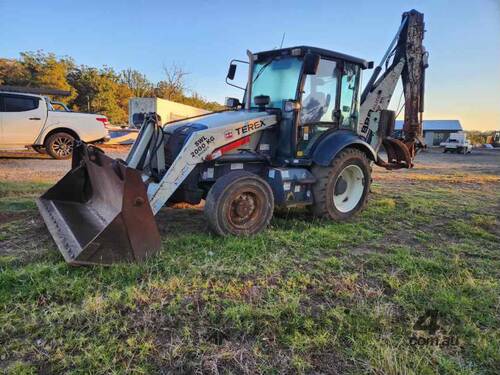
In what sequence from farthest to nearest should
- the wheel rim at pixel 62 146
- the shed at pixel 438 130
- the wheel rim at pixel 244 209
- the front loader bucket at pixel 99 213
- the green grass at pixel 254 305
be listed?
1. the shed at pixel 438 130
2. the wheel rim at pixel 62 146
3. the wheel rim at pixel 244 209
4. the front loader bucket at pixel 99 213
5. the green grass at pixel 254 305

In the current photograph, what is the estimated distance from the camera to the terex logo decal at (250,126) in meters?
4.55

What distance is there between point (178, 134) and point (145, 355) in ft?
9.39

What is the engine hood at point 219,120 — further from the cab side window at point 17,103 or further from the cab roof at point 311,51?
the cab side window at point 17,103

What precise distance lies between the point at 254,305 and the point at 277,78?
3.31 metres

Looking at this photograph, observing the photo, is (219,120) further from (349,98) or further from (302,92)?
(349,98)

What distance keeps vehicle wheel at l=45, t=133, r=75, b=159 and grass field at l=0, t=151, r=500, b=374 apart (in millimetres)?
7114

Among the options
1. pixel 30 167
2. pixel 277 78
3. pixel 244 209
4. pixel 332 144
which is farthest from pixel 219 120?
pixel 30 167

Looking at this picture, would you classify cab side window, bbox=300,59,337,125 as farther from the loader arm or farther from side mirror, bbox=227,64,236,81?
side mirror, bbox=227,64,236,81

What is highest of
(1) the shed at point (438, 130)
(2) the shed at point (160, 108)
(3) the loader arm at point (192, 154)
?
(1) the shed at point (438, 130)

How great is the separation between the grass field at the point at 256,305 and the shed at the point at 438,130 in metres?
51.8

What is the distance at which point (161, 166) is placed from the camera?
445 cm

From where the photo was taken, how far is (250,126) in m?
4.62

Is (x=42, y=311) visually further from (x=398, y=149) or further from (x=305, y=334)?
(x=398, y=149)

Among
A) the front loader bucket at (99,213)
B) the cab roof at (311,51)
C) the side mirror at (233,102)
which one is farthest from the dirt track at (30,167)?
the cab roof at (311,51)
